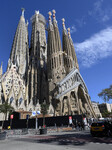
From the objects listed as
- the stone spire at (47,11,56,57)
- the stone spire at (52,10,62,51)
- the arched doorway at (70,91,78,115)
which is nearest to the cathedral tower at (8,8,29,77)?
the stone spire at (47,11,56,57)

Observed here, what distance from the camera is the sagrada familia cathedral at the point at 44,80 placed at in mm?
41188

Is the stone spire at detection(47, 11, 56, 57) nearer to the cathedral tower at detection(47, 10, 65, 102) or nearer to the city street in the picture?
the cathedral tower at detection(47, 10, 65, 102)

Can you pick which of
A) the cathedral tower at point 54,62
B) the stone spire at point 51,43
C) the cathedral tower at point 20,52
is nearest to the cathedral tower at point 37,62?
the cathedral tower at point 20,52

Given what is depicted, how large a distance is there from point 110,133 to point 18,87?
41.5 meters

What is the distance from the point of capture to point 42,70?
57.1 m

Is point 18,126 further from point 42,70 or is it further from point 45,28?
point 45,28

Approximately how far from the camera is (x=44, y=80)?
5194 cm

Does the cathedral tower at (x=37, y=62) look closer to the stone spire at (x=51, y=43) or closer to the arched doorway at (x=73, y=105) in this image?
the stone spire at (x=51, y=43)

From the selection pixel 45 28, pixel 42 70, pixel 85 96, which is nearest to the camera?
pixel 85 96

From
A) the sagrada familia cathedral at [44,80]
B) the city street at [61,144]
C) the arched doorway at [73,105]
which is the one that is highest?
the sagrada familia cathedral at [44,80]

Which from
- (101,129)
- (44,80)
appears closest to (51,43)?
(44,80)

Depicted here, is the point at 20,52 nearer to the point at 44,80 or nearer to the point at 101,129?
the point at 44,80

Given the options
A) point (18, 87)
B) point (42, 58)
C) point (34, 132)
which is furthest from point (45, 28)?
point (34, 132)

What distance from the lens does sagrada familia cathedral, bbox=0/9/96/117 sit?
41188mm
